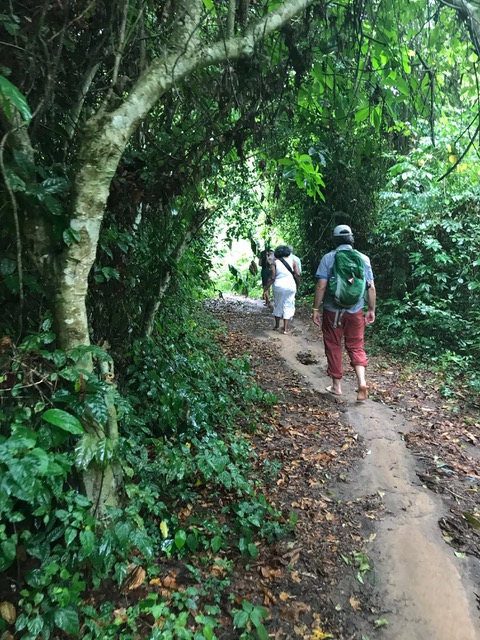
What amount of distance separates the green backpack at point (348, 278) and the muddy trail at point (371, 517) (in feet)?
4.55

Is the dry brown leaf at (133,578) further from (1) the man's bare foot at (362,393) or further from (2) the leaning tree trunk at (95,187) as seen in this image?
(1) the man's bare foot at (362,393)

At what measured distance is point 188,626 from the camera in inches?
86.1

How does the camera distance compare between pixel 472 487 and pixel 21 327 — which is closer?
pixel 21 327

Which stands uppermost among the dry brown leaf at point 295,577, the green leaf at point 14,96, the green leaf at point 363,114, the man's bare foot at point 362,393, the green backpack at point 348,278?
the green leaf at point 363,114

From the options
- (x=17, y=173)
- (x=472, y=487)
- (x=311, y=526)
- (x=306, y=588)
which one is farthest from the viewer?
(x=472, y=487)

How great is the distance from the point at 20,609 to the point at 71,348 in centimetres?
130

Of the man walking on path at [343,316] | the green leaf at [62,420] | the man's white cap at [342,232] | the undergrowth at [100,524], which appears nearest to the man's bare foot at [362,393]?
the man walking on path at [343,316]

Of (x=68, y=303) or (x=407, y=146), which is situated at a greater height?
(x=407, y=146)

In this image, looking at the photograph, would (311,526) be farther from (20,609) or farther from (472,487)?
(20,609)

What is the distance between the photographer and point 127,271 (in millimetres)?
3312

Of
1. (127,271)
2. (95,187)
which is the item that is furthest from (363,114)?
(95,187)

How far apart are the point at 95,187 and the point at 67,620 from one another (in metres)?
2.14

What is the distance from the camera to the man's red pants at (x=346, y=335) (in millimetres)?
5117

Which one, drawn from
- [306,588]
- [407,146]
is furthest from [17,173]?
[407,146]
